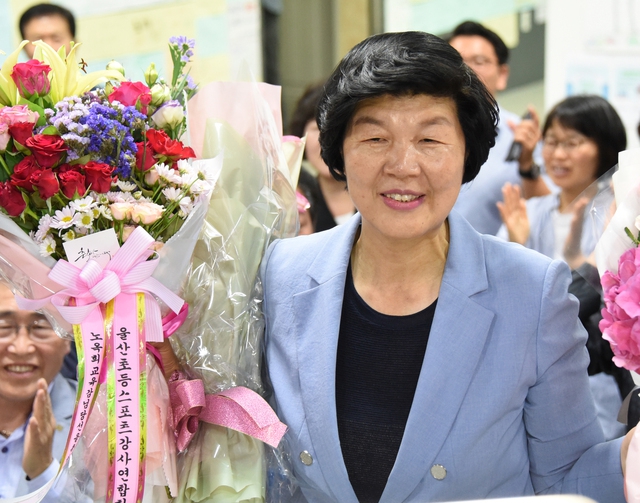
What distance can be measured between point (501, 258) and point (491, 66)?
2182 mm

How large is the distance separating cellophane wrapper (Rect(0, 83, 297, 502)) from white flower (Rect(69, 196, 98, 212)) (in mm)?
110

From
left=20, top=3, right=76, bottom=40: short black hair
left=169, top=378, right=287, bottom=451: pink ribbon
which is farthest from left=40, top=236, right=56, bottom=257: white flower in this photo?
left=20, top=3, right=76, bottom=40: short black hair

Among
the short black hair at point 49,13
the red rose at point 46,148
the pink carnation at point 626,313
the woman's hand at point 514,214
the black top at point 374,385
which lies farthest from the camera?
the short black hair at point 49,13

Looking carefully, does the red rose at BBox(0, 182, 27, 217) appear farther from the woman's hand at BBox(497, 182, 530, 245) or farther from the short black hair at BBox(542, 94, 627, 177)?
the short black hair at BBox(542, 94, 627, 177)

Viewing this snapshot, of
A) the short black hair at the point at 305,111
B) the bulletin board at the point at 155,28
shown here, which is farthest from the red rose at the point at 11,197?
the bulletin board at the point at 155,28

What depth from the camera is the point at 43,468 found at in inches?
73.2

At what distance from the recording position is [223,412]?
144cm

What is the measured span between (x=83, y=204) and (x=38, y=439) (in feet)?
2.67

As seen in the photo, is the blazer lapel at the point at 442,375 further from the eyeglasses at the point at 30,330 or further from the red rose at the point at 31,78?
the eyeglasses at the point at 30,330

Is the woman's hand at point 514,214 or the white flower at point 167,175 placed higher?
the white flower at point 167,175

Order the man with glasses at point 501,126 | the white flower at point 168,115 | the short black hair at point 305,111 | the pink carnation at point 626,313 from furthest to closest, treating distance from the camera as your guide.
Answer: the man with glasses at point 501,126
the short black hair at point 305,111
the white flower at point 168,115
the pink carnation at point 626,313

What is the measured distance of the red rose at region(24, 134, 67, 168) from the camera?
4.11ft

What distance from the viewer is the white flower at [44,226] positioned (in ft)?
4.22

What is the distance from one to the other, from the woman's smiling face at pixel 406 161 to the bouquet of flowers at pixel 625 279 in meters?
0.30
